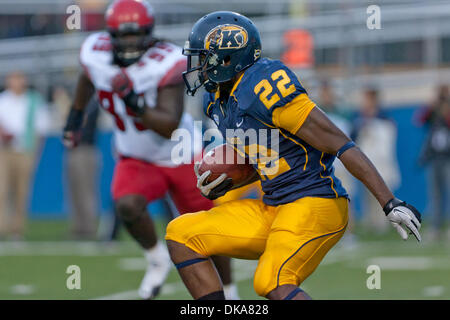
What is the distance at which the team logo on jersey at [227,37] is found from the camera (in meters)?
4.18

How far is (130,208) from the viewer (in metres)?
5.59

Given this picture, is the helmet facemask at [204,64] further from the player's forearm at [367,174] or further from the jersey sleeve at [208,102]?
the player's forearm at [367,174]

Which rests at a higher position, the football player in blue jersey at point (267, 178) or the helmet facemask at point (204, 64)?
the helmet facemask at point (204, 64)

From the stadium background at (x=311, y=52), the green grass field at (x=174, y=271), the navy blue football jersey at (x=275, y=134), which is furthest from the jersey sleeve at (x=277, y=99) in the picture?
the stadium background at (x=311, y=52)

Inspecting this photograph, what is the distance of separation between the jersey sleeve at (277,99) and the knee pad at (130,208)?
1.81 metres

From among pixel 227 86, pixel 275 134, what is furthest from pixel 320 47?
pixel 275 134

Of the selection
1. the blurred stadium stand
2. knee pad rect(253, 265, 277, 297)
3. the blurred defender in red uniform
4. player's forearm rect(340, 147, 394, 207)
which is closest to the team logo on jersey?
player's forearm rect(340, 147, 394, 207)

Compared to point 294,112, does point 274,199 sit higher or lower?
lower

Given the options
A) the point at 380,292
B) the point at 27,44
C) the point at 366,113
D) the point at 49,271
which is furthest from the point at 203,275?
the point at 27,44

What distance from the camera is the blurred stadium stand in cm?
1179

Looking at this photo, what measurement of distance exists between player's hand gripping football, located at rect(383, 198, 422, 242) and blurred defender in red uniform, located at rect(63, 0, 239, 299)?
81.9 inches

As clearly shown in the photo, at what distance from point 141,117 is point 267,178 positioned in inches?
58.0

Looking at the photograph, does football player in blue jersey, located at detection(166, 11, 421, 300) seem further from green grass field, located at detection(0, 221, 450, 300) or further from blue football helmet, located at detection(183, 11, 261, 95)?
green grass field, located at detection(0, 221, 450, 300)

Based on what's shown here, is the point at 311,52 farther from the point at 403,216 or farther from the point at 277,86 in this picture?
the point at 403,216
